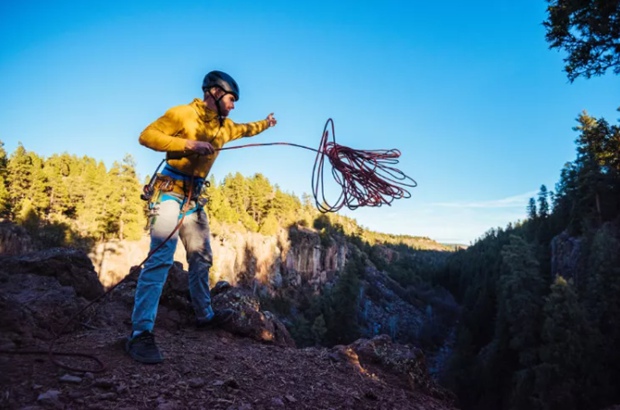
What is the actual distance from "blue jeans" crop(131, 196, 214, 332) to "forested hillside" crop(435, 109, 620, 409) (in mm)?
8944

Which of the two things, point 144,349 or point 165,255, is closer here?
point 144,349

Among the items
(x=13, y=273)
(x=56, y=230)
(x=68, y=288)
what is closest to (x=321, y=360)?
(x=68, y=288)

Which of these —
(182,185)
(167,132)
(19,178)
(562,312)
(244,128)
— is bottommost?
(562,312)

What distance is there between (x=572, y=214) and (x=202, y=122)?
55839 mm

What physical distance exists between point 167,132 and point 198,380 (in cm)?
245

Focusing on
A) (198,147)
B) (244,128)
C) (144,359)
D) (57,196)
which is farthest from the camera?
(57,196)

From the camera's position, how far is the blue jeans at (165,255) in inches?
141

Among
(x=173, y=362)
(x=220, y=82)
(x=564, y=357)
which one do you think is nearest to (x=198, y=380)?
(x=173, y=362)

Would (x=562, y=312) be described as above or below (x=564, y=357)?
above

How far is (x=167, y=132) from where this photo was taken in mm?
3766

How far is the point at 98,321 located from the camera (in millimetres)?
5031

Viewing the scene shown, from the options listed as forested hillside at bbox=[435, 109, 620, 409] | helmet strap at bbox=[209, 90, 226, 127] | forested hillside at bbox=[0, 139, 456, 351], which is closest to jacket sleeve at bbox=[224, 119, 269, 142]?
helmet strap at bbox=[209, 90, 226, 127]

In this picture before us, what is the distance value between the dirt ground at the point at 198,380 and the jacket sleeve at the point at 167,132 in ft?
6.78

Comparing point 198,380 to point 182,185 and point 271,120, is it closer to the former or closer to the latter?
point 182,185
